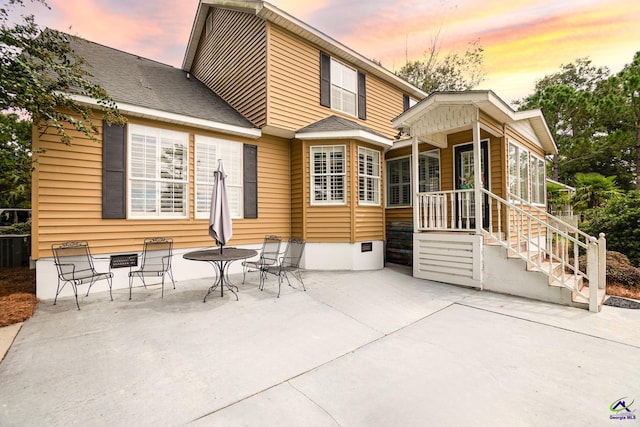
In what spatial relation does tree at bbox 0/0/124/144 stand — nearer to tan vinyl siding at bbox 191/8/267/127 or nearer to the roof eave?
tan vinyl siding at bbox 191/8/267/127

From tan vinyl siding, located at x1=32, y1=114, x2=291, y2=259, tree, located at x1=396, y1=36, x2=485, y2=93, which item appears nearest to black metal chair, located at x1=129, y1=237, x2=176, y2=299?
tan vinyl siding, located at x1=32, y1=114, x2=291, y2=259

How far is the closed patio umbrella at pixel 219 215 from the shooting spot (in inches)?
191

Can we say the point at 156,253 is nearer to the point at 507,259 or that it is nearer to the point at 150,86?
the point at 150,86

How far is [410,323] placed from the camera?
398 cm

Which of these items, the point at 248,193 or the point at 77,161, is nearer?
the point at 77,161

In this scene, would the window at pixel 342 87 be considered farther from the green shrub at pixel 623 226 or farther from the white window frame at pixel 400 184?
the green shrub at pixel 623 226

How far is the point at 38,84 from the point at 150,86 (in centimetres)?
347

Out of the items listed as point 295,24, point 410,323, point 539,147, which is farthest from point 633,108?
point 410,323

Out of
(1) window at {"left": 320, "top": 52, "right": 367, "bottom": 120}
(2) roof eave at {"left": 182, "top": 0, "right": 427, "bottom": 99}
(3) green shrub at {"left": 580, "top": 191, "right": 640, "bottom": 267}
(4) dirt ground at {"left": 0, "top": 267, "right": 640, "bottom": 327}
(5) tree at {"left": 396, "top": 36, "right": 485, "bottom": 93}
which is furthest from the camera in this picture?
(5) tree at {"left": 396, "top": 36, "right": 485, "bottom": 93}

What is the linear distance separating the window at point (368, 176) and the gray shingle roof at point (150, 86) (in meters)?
3.12

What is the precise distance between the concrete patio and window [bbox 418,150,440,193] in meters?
4.25

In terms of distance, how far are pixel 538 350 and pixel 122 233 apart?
6883mm

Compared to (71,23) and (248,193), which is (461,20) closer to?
(248,193)

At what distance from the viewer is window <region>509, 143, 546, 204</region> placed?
23.8 ft
